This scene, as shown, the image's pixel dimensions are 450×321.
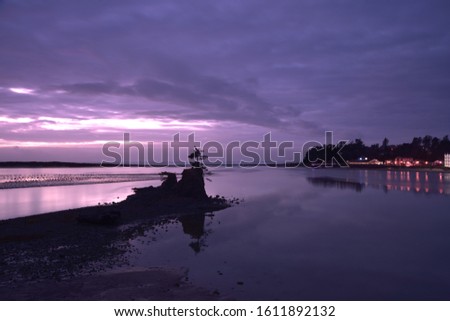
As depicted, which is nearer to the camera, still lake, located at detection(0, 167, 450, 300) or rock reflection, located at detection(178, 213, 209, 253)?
still lake, located at detection(0, 167, 450, 300)

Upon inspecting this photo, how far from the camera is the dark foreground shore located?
9.73 meters

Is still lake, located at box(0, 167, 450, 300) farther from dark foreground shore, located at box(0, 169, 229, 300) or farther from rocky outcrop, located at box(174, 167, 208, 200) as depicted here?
rocky outcrop, located at box(174, 167, 208, 200)

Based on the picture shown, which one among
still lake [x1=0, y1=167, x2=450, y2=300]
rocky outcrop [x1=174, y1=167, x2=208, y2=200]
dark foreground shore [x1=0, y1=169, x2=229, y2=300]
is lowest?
still lake [x1=0, y1=167, x2=450, y2=300]

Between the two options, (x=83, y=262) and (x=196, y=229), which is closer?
(x=83, y=262)

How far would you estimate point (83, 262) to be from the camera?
12.5 m

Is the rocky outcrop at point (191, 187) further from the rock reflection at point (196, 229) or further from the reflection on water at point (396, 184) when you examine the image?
the reflection on water at point (396, 184)

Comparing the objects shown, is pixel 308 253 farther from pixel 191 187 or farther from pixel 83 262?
pixel 191 187

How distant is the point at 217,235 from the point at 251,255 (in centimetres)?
421

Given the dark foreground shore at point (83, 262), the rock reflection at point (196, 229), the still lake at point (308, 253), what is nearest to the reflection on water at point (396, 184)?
the still lake at point (308, 253)

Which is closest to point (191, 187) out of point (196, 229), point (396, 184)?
point (196, 229)

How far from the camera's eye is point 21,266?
11.9 metres

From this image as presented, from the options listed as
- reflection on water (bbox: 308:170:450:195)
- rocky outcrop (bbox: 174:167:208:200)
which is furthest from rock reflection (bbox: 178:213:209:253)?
reflection on water (bbox: 308:170:450:195)

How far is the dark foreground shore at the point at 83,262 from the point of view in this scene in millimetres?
9734
